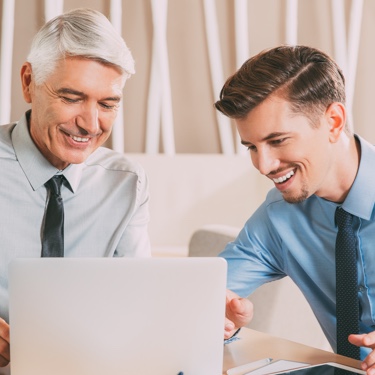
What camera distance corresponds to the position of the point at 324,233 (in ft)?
6.03

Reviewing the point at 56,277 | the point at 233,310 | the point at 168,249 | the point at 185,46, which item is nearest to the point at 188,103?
the point at 185,46

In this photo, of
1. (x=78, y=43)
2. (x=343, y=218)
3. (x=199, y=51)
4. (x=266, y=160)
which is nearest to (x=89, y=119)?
(x=78, y=43)

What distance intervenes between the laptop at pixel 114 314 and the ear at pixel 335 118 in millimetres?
670

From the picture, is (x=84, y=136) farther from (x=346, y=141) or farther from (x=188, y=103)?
(x=188, y=103)

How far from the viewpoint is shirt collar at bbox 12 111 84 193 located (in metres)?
1.92

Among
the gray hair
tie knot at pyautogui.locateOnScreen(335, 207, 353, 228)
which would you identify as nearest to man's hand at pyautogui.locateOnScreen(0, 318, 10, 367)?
the gray hair

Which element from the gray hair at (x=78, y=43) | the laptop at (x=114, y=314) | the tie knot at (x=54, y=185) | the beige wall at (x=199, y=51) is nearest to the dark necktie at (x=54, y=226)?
the tie knot at (x=54, y=185)

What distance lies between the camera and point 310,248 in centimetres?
186

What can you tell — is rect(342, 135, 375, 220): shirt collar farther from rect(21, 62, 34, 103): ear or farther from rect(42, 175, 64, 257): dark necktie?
rect(21, 62, 34, 103): ear

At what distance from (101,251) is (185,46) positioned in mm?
2491

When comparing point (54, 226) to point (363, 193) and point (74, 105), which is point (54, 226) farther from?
point (363, 193)

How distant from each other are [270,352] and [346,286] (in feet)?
0.80

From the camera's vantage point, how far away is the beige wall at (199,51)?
4.20 meters

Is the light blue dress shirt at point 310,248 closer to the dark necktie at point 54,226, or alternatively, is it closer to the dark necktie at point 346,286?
the dark necktie at point 346,286
